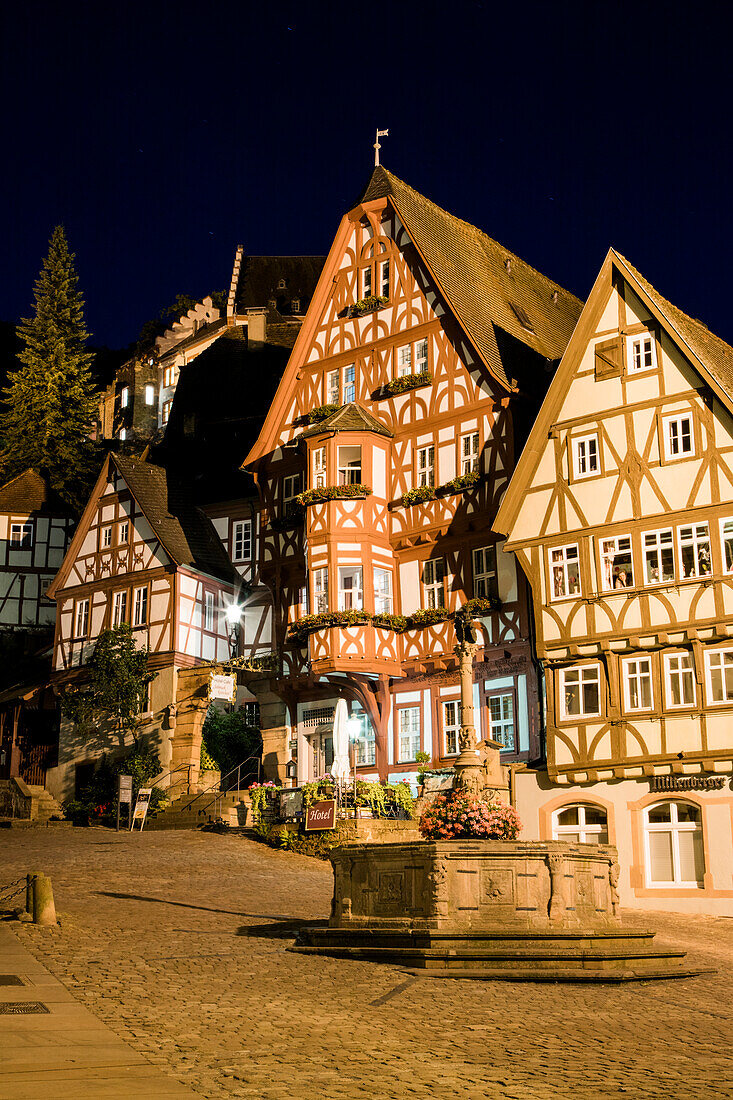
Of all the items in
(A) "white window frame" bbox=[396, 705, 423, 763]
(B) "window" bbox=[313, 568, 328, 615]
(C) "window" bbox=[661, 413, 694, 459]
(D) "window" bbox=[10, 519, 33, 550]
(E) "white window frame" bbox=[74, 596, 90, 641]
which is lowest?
(A) "white window frame" bbox=[396, 705, 423, 763]

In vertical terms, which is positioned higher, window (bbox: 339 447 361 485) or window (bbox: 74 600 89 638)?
window (bbox: 339 447 361 485)

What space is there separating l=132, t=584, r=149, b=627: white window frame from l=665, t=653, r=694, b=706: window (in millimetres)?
20193

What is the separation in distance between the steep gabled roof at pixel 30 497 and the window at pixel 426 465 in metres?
22.2

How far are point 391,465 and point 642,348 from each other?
965 centimetres

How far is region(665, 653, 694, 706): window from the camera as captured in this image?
30156 millimetres

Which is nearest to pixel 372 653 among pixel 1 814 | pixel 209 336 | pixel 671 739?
pixel 671 739

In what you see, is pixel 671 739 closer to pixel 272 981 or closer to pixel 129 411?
pixel 272 981

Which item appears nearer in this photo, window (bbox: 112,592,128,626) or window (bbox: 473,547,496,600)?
window (bbox: 473,547,496,600)

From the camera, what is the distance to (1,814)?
4169 cm

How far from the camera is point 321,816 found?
3144 centimetres

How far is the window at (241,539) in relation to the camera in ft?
152

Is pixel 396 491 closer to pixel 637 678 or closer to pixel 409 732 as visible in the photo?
pixel 409 732

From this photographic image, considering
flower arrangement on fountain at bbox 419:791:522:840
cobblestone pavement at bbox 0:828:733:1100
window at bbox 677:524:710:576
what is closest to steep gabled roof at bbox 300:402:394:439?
window at bbox 677:524:710:576

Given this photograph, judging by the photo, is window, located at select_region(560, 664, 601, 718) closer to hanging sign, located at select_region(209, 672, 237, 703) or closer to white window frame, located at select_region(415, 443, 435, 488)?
white window frame, located at select_region(415, 443, 435, 488)
